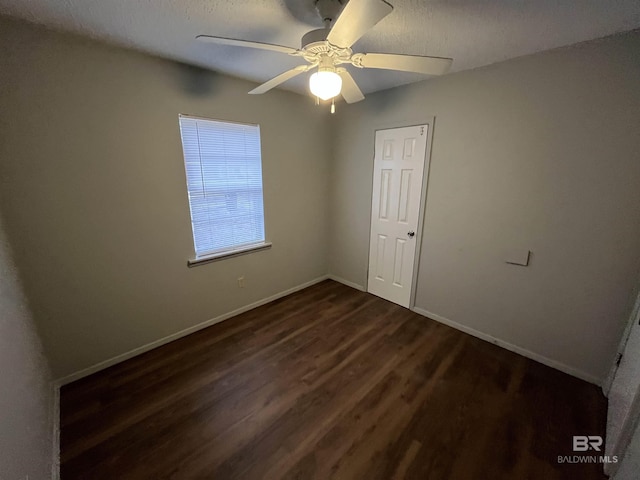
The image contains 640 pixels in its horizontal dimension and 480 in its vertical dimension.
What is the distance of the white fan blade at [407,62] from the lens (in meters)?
1.29

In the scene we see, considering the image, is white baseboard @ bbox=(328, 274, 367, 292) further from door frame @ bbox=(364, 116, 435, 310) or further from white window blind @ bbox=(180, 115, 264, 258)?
white window blind @ bbox=(180, 115, 264, 258)

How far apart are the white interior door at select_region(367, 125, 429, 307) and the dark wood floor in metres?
0.73

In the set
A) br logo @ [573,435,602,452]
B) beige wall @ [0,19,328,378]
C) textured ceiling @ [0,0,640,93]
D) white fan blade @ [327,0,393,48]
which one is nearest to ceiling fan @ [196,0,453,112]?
white fan blade @ [327,0,393,48]

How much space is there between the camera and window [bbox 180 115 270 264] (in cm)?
228

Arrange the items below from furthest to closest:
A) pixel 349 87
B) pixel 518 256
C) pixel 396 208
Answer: pixel 396 208
pixel 518 256
pixel 349 87

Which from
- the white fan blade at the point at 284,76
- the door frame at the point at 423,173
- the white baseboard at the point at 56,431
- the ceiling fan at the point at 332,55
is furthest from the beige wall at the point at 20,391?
the door frame at the point at 423,173

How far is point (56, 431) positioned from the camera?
5.04 ft

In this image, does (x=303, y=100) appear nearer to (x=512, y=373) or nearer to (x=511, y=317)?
(x=511, y=317)

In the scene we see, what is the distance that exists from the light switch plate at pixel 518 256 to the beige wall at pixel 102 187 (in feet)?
8.09

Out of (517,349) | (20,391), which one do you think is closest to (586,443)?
(517,349)

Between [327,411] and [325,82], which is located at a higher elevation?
[325,82]

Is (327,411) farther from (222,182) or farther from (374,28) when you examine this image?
(374,28)

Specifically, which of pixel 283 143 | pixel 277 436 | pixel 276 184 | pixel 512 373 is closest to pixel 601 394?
pixel 512 373

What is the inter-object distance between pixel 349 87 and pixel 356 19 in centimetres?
70
